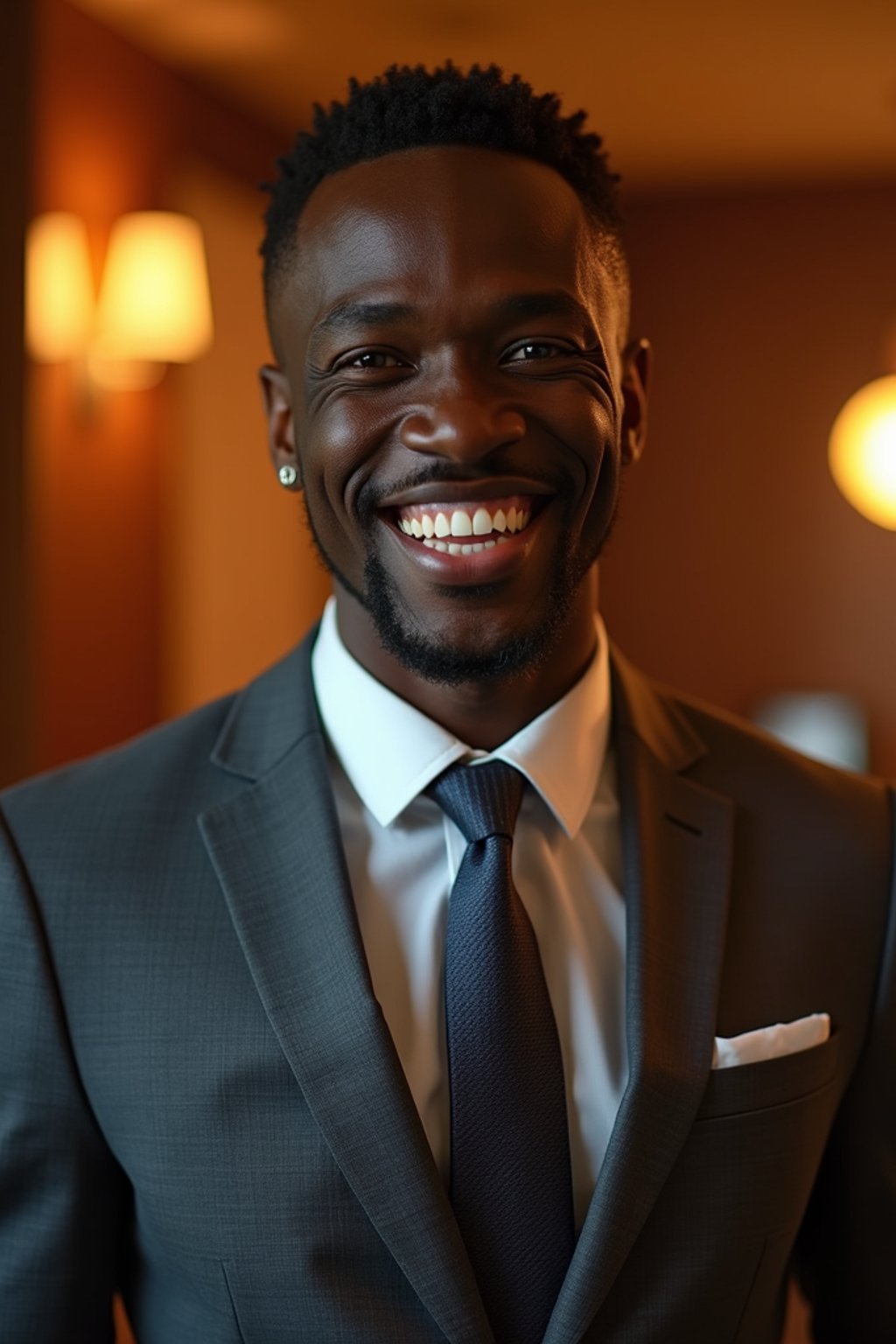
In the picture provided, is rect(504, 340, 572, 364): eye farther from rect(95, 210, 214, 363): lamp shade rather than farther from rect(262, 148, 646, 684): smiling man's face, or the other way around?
rect(95, 210, 214, 363): lamp shade

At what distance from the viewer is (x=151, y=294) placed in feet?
11.3

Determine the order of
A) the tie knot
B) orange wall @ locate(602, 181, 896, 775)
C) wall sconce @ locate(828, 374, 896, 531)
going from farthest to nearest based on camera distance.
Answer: orange wall @ locate(602, 181, 896, 775), wall sconce @ locate(828, 374, 896, 531), the tie knot

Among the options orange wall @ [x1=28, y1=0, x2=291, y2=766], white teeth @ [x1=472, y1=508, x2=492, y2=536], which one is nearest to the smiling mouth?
white teeth @ [x1=472, y1=508, x2=492, y2=536]

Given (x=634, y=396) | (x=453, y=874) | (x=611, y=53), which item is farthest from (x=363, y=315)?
(x=611, y=53)

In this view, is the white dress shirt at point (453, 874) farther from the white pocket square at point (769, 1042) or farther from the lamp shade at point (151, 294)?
the lamp shade at point (151, 294)

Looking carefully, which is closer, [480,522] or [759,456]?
[480,522]

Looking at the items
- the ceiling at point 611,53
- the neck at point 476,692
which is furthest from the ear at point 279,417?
the ceiling at point 611,53

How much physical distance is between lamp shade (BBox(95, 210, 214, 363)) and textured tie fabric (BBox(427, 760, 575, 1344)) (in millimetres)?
2553

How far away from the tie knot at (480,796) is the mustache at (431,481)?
206 mm

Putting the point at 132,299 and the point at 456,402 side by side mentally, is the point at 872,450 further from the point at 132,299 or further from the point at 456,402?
the point at 456,402

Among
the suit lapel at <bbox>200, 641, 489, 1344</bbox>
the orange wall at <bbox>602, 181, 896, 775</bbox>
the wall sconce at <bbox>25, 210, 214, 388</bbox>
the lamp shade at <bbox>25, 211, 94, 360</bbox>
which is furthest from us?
the orange wall at <bbox>602, 181, 896, 775</bbox>

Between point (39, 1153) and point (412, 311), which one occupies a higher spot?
point (412, 311)

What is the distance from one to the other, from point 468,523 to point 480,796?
0.69ft

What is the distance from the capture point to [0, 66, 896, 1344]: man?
1.06 m
